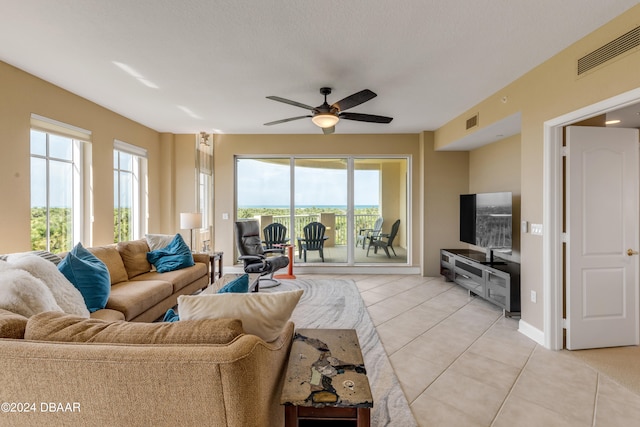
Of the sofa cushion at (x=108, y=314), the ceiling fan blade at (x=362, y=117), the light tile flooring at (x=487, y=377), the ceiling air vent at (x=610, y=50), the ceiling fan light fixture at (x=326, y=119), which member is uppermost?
the ceiling air vent at (x=610, y=50)

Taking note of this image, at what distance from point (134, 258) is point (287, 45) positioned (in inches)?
121

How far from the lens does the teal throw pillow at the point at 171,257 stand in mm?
3815

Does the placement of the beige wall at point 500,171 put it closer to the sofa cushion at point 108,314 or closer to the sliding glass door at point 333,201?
the sliding glass door at point 333,201

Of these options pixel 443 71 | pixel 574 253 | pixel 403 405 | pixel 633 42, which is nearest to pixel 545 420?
pixel 403 405

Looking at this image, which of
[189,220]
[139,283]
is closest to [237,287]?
[139,283]

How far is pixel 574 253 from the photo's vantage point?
2.71 metres

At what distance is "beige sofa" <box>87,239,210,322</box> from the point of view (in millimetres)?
2619

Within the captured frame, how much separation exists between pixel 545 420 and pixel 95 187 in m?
5.25

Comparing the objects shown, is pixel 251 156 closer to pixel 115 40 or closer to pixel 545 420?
pixel 115 40

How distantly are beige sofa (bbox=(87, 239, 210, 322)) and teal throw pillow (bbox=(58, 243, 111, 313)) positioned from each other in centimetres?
10

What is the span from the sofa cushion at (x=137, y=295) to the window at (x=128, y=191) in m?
1.79

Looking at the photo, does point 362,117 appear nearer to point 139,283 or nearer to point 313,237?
point 313,237

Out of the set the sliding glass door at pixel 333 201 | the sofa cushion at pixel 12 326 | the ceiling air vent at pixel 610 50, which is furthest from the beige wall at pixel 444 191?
the sofa cushion at pixel 12 326

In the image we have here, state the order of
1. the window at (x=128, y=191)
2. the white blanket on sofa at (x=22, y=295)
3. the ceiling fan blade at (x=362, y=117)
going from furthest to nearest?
the window at (x=128, y=191) < the ceiling fan blade at (x=362, y=117) < the white blanket on sofa at (x=22, y=295)
